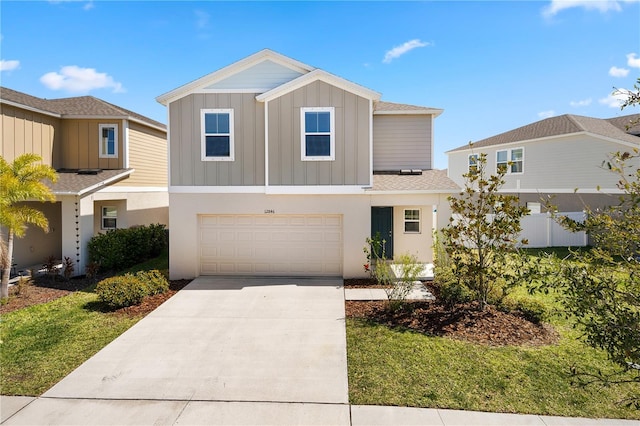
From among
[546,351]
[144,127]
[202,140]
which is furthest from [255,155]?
[546,351]

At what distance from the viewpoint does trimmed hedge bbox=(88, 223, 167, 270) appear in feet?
43.2

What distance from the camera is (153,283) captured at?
10.7 m

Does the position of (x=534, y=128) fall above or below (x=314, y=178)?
above

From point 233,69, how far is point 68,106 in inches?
353

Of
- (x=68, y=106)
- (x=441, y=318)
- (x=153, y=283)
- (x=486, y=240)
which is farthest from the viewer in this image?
(x=68, y=106)

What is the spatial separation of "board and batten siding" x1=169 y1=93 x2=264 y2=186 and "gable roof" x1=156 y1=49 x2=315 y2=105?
0.23 metres

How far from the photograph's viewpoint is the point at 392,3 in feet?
37.3

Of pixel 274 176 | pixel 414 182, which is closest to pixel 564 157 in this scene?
pixel 414 182

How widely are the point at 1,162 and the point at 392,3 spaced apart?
1233 centimetres

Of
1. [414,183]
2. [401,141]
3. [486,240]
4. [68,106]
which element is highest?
[68,106]

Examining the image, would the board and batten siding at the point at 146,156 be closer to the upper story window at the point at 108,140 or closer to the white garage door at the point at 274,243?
the upper story window at the point at 108,140

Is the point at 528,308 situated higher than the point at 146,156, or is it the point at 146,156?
the point at 146,156

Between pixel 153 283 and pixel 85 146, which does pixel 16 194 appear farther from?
pixel 85 146

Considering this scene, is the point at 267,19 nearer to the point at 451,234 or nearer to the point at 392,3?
the point at 392,3
